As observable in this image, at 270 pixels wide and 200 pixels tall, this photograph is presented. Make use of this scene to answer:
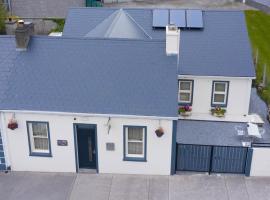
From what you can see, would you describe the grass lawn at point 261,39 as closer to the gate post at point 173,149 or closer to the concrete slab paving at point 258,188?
the concrete slab paving at point 258,188

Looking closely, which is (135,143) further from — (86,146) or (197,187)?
(197,187)

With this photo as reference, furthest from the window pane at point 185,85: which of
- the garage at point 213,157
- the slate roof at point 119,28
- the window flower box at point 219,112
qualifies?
the garage at point 213,157

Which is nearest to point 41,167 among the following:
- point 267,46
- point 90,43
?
point 90,43

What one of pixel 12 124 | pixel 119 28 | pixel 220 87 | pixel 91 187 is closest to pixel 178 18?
pixel 119 28

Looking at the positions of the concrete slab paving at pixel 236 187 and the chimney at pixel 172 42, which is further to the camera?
the chimney at pixel 172 42

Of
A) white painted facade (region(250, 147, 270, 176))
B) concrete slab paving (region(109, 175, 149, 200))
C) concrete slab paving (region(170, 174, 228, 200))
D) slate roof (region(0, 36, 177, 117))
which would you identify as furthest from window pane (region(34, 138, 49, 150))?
white painted facade (region(250, 147, 270, 176))
